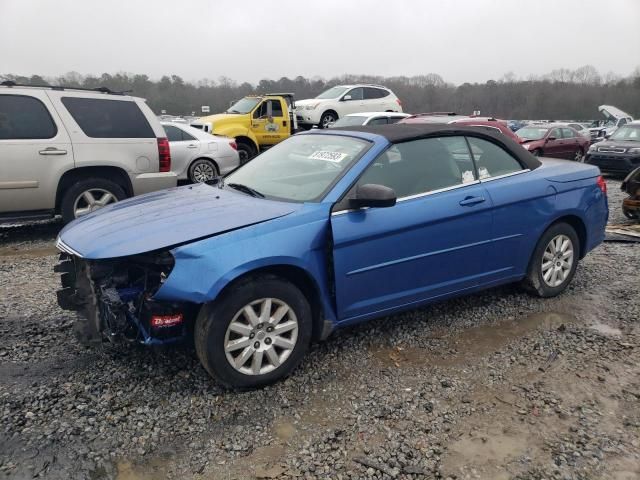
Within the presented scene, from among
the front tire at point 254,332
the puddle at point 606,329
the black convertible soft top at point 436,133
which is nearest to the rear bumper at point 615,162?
the black convertible soft top at point 436,133

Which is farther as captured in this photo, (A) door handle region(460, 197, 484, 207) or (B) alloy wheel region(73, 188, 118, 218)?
(B) alloy wheel region(73, 188, 118, 218)

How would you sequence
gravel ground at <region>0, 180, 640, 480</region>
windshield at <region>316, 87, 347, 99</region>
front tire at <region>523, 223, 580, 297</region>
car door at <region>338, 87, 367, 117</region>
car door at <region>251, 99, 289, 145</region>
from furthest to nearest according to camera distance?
windshield at <region>316, 87, 347, 99</region> → car door at <region>338, 87, 367, 117</region> → car door at <region>251, 99, 289, 145</region> → front tire at <region>523, 223, 580, 297</region> → gravel ground at <region>0, 180, 640, 480</region>

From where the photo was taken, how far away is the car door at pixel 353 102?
17.3 meters

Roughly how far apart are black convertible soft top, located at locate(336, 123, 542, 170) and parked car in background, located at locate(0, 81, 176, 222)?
12.0 feet

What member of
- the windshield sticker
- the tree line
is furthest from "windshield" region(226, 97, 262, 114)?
the tree line

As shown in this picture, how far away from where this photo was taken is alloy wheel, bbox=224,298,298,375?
306 cm

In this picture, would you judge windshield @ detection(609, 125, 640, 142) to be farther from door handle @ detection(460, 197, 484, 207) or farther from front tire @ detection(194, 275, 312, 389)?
front tire @ detection(194, 275, 312, 389)

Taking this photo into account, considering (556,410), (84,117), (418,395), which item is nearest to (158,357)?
(418,395)

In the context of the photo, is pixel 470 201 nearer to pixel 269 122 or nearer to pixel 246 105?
pixel 269 122

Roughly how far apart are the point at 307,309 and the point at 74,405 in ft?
4.80

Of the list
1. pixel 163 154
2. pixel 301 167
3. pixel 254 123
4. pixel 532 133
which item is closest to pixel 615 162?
pixel 532 133

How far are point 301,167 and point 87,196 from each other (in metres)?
3.85

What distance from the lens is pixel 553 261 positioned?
460 centimetres

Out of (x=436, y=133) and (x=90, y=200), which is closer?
(x=436, y=133)
